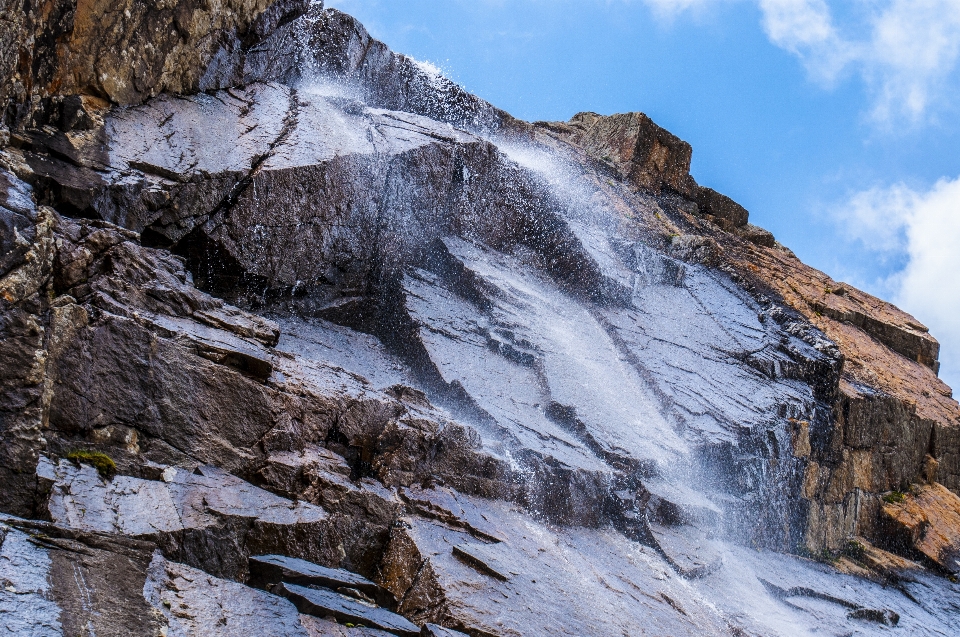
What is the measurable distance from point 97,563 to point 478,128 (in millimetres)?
17226

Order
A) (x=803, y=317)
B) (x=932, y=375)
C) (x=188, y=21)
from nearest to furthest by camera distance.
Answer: (x=188, y=21) → (x=803, y=317) → (x=932, y=375)

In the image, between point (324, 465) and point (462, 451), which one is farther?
point (462, 451)

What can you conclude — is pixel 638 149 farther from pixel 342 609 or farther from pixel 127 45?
pixel 342 609

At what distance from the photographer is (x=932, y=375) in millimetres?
23000

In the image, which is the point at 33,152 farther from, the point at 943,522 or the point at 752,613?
the point at 943,522

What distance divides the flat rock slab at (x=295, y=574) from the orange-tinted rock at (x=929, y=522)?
586 inches

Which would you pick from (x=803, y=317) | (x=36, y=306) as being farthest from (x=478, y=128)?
(x=36, y=306)

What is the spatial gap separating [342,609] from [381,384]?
183 inches

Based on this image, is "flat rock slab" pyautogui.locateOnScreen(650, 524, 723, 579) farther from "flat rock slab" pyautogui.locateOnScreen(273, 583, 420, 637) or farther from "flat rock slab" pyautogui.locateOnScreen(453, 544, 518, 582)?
"flat rock slab" pyautogui.locateOnScreen(273, 583, 420, 637)

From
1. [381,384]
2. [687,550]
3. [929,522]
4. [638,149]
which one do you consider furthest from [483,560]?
[638,149]

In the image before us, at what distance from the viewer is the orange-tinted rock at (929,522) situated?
55.0ft

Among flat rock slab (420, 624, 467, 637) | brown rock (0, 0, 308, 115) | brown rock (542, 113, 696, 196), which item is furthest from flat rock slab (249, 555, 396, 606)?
brown rock (542, 113, 696, 196)

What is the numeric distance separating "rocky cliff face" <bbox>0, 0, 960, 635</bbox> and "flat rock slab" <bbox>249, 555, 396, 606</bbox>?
0.03 meters

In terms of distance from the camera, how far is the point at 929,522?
17438 millimetres
